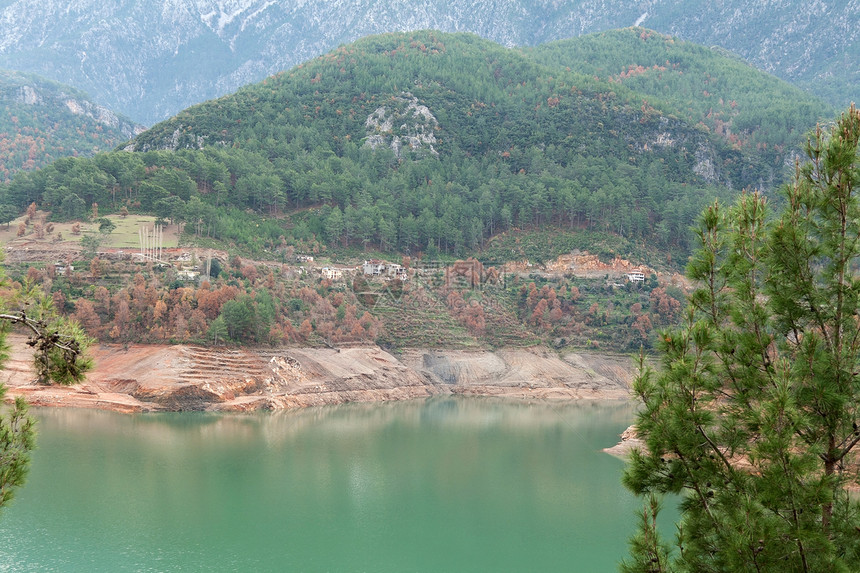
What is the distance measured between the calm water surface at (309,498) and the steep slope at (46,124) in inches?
3490

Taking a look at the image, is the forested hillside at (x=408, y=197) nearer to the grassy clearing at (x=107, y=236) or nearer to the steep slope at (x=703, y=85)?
the grassy clearing at (x=107, y=236)

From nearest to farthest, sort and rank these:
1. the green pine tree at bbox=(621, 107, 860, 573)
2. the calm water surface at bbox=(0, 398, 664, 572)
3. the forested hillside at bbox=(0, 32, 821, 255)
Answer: the green pine tree at bbox=(621, 107, 860, 573) < the calm water surface at bbox=(0, 398, 664, 572) < the forested hillside at bbox=(0, 32, 821, 255)

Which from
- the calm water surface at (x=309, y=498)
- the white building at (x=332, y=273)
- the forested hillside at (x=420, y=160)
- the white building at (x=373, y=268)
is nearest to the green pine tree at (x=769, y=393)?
the calm water surface at (x=309, y=498)

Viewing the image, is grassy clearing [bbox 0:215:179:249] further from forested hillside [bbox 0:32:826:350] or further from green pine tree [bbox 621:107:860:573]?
green pine tree [bbox 621:107:860:573]

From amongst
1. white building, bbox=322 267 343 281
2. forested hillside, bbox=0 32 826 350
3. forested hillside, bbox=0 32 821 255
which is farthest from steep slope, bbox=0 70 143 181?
white building, bbox=322 267 343 281

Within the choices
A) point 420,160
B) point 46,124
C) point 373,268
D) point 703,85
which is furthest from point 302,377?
point 46,124

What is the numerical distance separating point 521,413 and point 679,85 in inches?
3484

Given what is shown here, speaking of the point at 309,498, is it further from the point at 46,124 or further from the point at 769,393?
the point at 46,124

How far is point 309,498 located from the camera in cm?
3178

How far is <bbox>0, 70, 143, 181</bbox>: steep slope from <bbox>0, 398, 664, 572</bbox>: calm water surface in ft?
291

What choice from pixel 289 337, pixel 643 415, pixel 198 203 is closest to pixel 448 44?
pixel 198 203

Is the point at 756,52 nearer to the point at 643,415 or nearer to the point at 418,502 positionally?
the point at 418,502

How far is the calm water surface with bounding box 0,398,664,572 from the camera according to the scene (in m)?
24.7

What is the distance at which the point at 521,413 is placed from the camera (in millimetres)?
58875
